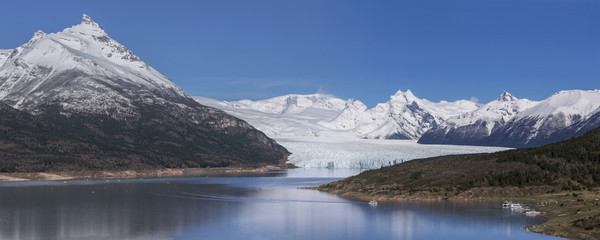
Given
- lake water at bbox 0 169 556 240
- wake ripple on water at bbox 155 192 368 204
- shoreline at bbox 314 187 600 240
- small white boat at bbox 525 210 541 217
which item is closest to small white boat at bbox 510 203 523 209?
lake water at bbox 0 169 556 240

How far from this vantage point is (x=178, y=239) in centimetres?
10419

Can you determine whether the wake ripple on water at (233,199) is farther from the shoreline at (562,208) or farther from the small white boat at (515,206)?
the small white boat at (515,206)

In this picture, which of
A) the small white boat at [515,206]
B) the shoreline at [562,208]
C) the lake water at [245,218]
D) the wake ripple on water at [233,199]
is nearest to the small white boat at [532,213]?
the shoreline at [562,208]

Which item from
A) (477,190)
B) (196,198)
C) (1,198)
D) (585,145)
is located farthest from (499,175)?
(1,198)

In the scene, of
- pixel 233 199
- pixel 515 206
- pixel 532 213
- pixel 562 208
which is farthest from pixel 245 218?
pixel 562 208

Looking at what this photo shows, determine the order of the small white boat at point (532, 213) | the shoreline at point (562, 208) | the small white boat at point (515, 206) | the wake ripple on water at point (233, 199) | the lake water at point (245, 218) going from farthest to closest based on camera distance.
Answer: the wake ripple on water at point (233, 199)
the small white boat at point (515, 206)
the small white boat at point (532, 213)
the lake water at point (245, 218)
the shoreline at point (562, 208)

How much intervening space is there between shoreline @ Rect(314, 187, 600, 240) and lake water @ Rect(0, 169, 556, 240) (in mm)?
4339

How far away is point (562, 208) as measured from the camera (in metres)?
136

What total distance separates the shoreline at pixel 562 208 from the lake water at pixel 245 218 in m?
4.34

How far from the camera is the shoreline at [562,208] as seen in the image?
10488 centimetres

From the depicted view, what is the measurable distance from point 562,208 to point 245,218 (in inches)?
2518

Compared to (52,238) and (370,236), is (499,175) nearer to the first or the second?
(370,236)

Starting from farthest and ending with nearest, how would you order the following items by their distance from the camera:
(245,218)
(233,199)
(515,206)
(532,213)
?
(233,199) → (515,206) → (532,213) → (245,218)

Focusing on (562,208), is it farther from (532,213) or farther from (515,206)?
(515,206)
